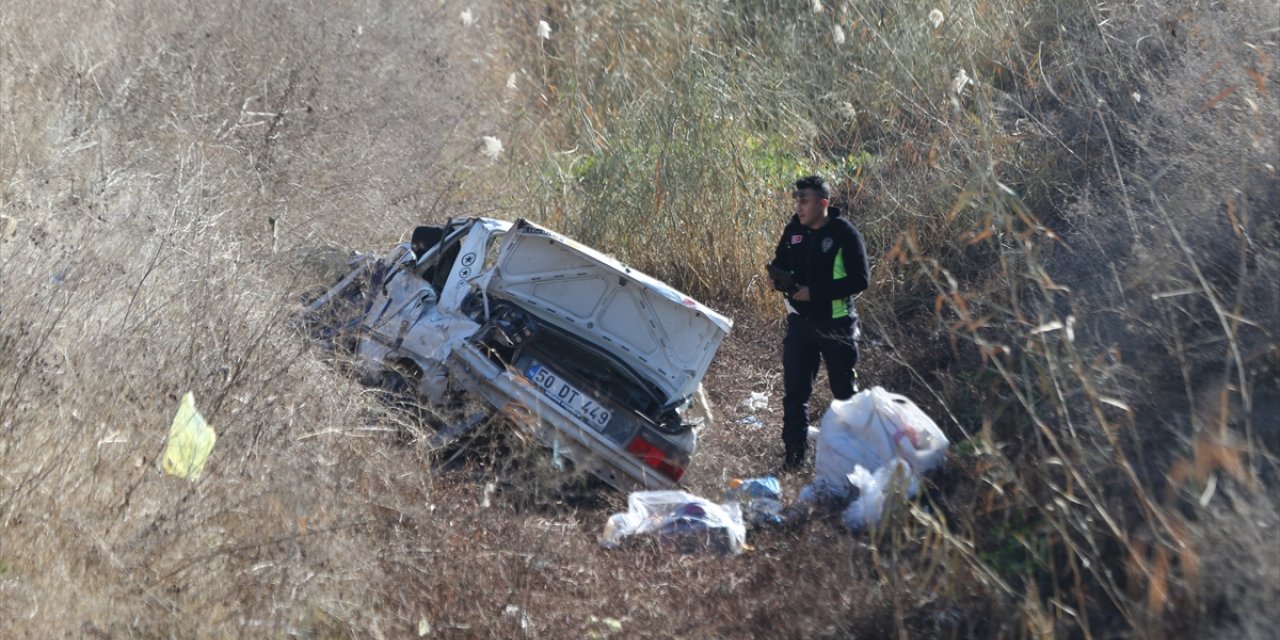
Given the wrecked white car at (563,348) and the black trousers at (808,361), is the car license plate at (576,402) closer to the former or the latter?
the wrecked white car at (563,348)

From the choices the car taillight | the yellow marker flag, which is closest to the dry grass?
the yellow marker flag

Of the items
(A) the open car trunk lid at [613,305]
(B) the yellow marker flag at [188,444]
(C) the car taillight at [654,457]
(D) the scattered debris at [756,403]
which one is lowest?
(D) the scattered debris at [756,403]

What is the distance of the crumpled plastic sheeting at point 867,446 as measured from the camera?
690cm

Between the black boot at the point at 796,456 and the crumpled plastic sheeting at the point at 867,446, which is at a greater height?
the crumpled plastic sheeting at the point at 867,446

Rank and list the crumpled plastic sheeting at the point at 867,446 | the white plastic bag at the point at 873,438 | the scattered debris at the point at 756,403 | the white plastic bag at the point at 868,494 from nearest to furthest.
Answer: the white plastic bag at the point at 868,494 → the crumpled plastic sheeting at the point at 867,446 → the white plastic bag at the point at 873,438 → the scattered debris at the point at 756,403

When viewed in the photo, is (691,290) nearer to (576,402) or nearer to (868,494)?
(576,402)

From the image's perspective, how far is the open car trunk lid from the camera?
8.11 m

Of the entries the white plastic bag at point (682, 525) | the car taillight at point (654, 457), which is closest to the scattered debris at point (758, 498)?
the white plastic bag at point (682, 525)

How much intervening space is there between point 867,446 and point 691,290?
5175 mm

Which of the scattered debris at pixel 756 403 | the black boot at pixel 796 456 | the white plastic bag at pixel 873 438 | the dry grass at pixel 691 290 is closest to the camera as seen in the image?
the dry grass at pixel 691 290

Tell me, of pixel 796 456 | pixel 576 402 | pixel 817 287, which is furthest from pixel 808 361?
pixel 576 402

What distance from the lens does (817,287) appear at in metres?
7.89

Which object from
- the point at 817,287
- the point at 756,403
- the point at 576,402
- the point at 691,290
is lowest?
the point at 691,290

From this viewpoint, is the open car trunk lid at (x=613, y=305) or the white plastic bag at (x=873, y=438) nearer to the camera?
the white plastic bag at (x=873, y=438)
